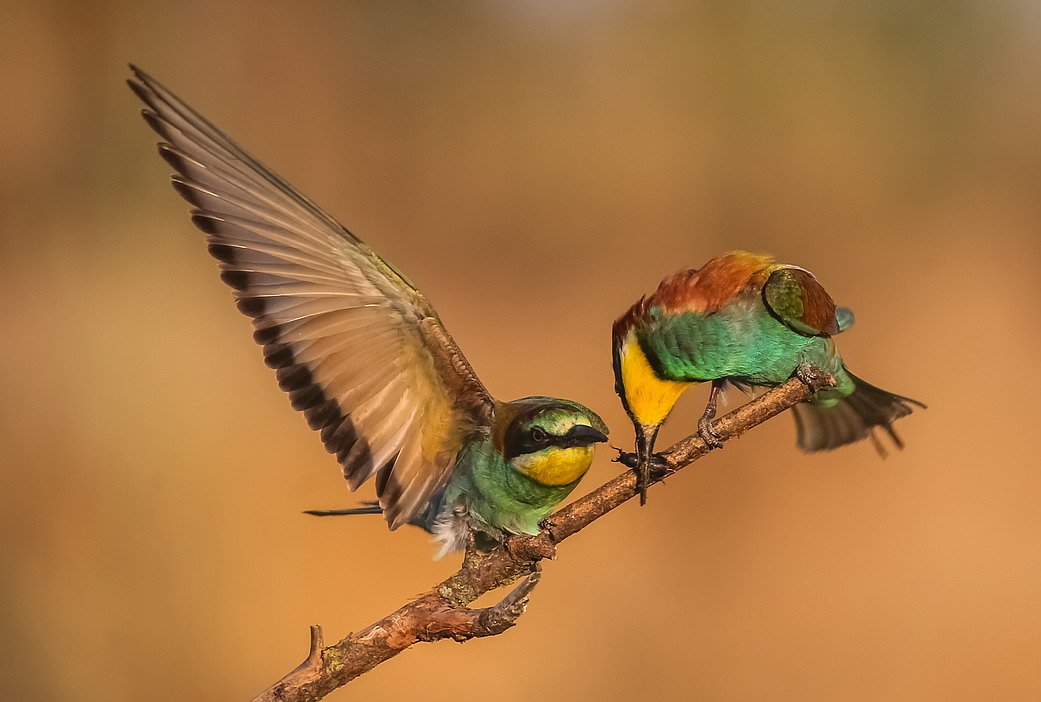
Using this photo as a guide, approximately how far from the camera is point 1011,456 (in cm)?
340

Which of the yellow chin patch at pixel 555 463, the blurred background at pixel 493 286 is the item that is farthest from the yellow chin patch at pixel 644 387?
the blurred background at pixel 493 286

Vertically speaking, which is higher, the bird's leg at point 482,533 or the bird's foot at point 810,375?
the bird's foot at point 810,375

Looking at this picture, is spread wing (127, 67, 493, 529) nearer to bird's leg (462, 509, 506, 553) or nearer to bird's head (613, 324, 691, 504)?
bird's leg (462, 509, 506, 553)

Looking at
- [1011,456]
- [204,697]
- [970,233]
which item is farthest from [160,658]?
[970,233]

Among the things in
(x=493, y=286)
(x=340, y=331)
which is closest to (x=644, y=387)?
(x=340, y=331)

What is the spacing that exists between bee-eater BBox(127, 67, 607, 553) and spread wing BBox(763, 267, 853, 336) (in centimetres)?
34

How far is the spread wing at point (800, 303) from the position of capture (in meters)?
1.33

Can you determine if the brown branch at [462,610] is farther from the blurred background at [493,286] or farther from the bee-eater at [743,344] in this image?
the blurred background at [493,286]

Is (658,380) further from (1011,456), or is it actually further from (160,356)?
(1011,456)

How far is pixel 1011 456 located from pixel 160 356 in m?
2.68

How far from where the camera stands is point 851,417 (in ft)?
4.93

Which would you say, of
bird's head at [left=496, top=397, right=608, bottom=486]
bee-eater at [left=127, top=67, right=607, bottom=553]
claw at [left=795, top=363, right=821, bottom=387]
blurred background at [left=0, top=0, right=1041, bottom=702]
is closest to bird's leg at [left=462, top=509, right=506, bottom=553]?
bee-eater at [left=127, top=67, right=607, bottom=553]

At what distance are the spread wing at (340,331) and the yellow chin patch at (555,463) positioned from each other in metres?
0.10

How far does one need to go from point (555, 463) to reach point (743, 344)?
376 millimetres
